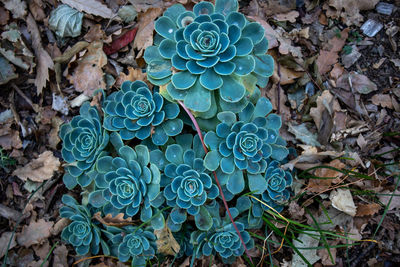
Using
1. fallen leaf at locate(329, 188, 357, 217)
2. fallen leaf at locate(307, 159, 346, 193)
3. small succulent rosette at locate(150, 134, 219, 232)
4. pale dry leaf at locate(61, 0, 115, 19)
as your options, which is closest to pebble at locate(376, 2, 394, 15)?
fallen leaf at locate(307, 159, 346, 193)

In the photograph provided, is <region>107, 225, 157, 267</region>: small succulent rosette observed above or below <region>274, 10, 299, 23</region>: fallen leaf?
Result: below

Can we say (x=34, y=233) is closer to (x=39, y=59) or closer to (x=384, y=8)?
(x=39, y=59)

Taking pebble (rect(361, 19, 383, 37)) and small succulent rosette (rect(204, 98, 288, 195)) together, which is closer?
small succulent rosette (rect(204, 98, 288, 195))

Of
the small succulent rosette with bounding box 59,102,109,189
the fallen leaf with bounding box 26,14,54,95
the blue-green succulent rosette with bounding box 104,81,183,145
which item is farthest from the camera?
the fallen leaf with bounding box 26,14,54,95

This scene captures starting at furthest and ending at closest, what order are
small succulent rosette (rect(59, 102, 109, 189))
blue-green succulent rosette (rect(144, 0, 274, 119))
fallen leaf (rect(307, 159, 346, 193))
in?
fallen leaf (rect(307, 159, 346, 193)) → small succulent rosette (rect(59, 102, 109, 189)) → blue-green succulent rosette (rect(144, 0, 274, 119))

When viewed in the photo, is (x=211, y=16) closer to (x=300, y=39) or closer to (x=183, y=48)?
(x=183, y=48)

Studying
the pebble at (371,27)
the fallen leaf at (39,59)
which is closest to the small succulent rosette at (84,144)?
the fallen leaf at (39,59)

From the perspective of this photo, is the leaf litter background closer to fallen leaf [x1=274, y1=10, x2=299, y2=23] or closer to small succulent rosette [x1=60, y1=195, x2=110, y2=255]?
fallen leaf [x1=274, y1=10, x2=299, y2=23]
